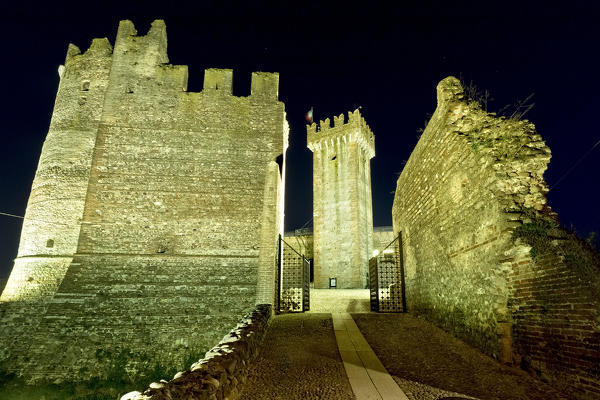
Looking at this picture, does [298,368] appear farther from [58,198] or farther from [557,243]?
[58,198]

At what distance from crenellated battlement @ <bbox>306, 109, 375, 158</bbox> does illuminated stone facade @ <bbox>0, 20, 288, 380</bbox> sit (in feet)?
50.8

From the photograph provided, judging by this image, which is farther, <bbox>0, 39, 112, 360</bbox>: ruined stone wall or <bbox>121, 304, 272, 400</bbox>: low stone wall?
<bbox>0, 39, 112, 360</bbox>: ruined stone wall

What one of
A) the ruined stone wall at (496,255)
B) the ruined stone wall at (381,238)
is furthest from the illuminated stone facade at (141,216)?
the ruined stone wall at (381,238)

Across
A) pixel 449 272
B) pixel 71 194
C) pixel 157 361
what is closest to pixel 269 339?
pixel 157 361

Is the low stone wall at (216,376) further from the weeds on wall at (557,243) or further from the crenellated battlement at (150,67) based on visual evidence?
the crenellated battlement at (150,67)

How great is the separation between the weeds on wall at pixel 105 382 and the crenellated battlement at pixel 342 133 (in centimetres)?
2111

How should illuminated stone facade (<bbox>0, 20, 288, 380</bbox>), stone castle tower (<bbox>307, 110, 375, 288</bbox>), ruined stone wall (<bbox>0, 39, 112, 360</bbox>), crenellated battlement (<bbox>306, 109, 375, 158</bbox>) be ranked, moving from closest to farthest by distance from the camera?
illuminated stone facade (<bbox>0, 20, 288, 380</bbox>) → ruined stone wall (<bbox>0, 39, 112, 360</bbox>) → stone castle tower (<bbox>307, 110, 375, 288</bbox>) → crenellated battlement (<bbox>306, 109, 375, 158</bbox>)

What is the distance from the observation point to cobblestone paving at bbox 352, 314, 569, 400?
3.62 meters

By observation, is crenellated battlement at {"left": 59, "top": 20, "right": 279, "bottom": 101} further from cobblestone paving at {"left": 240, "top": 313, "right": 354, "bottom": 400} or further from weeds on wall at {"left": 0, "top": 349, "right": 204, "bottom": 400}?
weeds on wall at {"left": 0, "top": 349, "right": 204, "bottom": 400}

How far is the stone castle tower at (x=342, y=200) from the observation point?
23.1m

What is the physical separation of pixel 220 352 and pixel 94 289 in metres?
6.25

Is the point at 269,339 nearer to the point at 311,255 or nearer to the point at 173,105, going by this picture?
the point at 173,105

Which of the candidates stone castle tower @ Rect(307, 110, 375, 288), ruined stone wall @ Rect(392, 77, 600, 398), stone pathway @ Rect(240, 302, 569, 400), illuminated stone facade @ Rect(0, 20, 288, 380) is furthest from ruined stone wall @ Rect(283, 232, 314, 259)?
stone pathway @ Rect(240, 302, 569, 400)

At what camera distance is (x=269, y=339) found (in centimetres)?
646
